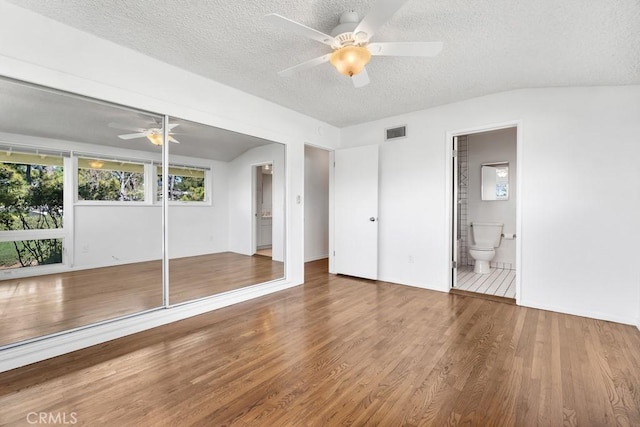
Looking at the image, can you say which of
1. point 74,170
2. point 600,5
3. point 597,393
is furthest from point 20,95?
point 597,393

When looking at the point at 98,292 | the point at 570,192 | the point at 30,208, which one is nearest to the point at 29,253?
the point at 30,208

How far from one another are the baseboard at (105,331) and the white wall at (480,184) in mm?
4458

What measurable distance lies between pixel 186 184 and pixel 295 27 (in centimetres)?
287

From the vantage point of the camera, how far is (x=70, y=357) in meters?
2.08

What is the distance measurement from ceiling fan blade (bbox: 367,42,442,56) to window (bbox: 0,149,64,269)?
A: 10.4 ft

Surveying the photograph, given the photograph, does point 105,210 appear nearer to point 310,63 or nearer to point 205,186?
point 205,186

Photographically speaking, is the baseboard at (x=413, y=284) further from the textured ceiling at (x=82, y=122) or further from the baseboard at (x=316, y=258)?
the textured ceiling at (x=82, y=122)

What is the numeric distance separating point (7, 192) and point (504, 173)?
660cm

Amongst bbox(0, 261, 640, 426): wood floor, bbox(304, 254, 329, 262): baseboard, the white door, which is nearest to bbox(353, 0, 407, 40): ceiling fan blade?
bbox(0, 261, 640, 426): wood floor

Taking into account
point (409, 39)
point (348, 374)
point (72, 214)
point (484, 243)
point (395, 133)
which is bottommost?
point (348, 374)

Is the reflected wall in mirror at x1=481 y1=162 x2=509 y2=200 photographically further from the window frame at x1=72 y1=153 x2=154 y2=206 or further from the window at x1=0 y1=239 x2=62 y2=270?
the window at x1=0 y1=239 x2=62 y2=270

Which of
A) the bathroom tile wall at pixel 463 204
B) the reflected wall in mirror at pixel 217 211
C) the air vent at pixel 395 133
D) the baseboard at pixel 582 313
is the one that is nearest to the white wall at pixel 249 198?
the reflected wall in mirror at pixel 217 211

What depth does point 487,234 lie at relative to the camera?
16.3 ft

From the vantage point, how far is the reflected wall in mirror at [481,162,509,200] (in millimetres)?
5000
